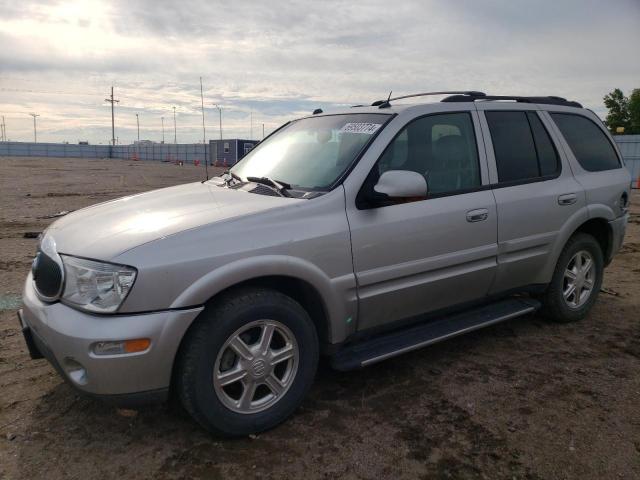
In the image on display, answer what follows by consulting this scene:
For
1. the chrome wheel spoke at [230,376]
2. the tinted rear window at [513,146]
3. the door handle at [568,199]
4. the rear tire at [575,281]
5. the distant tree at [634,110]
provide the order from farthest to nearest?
the distant tree at [634,110] < the rear tire at [575,281] < the door handle at [568,199] < the tinted rear window at [513,146] < the chrome wheel spoke at [230,376]

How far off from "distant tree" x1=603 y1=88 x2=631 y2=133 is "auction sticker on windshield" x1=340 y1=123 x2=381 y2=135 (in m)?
55.1

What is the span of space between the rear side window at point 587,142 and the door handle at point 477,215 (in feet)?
4.51

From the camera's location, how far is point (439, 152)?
365 centimetres

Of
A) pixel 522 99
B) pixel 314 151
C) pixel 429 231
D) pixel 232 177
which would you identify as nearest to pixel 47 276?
pixel 232 177

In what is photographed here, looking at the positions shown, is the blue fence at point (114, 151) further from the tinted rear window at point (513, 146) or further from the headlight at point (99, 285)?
the headlight at point (99, 285)

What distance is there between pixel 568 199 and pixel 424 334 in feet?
5.93

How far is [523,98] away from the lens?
170 inches

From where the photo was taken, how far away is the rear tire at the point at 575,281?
176 inches

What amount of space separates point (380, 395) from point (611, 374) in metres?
1.67

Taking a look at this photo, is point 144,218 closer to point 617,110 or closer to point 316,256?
point 316,256

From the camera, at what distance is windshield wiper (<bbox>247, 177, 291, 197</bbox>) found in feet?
10.6

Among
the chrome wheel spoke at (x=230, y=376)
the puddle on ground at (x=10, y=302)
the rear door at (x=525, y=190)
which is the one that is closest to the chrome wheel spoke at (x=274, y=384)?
the chrome wheel spoke at (x=230, y=376)

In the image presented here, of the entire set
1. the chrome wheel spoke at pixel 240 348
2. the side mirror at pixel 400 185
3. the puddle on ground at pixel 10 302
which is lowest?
the puddle on ground at pixel 10 302

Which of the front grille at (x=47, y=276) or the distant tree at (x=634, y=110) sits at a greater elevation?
the distant tree at (x=634, y=110)
